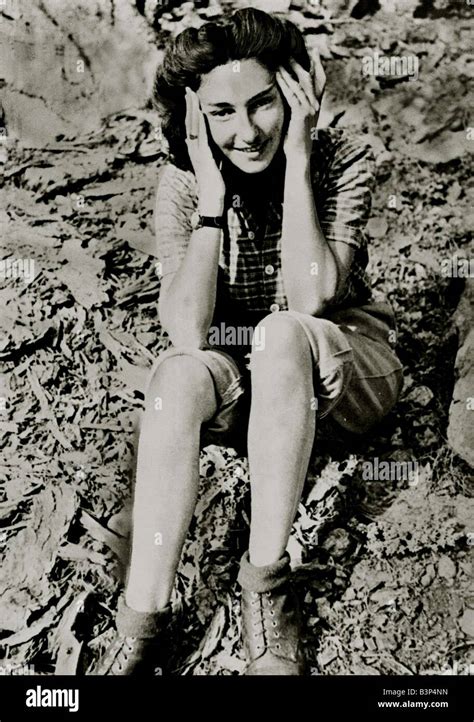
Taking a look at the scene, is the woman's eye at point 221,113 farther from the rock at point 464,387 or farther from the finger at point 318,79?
the rock at point 464,387

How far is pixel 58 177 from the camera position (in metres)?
2.34

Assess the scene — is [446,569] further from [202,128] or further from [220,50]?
[220,50]

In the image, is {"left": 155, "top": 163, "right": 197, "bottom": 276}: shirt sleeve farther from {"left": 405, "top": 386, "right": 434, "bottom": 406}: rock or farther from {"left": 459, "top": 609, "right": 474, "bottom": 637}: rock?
{"left": 459, "top": 609, "right": 474, "bottom": 637}: rock

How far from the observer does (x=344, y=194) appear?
82.3 inches

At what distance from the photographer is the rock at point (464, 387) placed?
7.30 ft

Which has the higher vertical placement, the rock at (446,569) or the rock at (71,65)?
the rock at (71,65)

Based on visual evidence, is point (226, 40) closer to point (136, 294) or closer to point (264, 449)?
point (136, 294)

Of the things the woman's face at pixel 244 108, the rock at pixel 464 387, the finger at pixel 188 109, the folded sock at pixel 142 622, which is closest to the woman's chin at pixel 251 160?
the woman's face at pixel 244 108

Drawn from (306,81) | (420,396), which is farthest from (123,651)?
(306,81)

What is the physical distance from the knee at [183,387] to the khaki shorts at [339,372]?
0.07 ft

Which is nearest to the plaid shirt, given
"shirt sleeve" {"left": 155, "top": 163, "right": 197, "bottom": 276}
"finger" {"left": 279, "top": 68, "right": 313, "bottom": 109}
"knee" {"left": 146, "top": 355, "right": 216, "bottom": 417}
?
"shirt sleeve" {"left": 155, "top": 163, "right": 197, "bottom": 276}

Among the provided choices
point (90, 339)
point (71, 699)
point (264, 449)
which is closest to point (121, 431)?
point (90, 339)

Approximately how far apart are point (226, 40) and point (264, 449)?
0.91 metres

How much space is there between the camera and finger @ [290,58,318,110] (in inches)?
81.5
